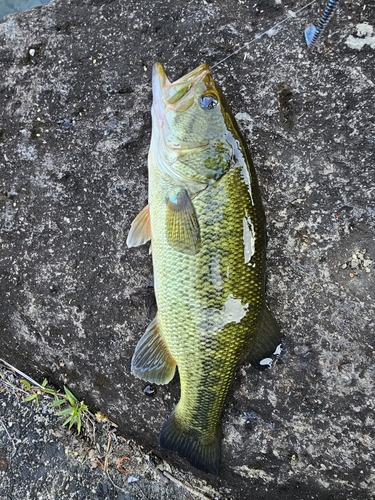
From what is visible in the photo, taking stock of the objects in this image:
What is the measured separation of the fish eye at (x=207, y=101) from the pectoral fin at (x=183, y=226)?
1.53ft

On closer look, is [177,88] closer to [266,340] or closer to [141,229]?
[141,229]

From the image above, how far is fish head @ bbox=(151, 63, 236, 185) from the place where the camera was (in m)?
2.37

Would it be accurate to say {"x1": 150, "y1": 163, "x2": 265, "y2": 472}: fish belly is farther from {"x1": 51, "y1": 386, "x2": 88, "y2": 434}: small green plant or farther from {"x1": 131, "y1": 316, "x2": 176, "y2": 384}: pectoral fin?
{"x1": 51, "y1": 386, "x2": 88, "y2": 434}: small green plant

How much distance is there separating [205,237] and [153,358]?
84cm

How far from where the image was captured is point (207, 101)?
237cm

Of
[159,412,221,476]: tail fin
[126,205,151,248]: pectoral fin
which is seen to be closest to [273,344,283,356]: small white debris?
[159,412,221,476]: tail fin

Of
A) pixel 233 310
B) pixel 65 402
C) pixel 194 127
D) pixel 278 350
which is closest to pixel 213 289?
pixel 233 310

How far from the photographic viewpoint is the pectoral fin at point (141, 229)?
263 centimetres

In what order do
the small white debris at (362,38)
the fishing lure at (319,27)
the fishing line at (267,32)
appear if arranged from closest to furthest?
the fishing lure at (319,27) → the small white debris at (362,38) → the fishing line at (267,32)

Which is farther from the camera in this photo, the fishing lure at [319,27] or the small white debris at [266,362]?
the small white debris at [266,362]

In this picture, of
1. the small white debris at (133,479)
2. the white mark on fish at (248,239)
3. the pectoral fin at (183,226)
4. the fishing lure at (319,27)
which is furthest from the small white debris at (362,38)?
the small white debris at (133,479)

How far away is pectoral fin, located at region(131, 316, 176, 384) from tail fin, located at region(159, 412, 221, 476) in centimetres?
25

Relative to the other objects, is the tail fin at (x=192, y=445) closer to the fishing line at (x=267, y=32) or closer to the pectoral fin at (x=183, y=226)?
the pectoral fin at (x=183, y=226)

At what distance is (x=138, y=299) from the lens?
283cm
